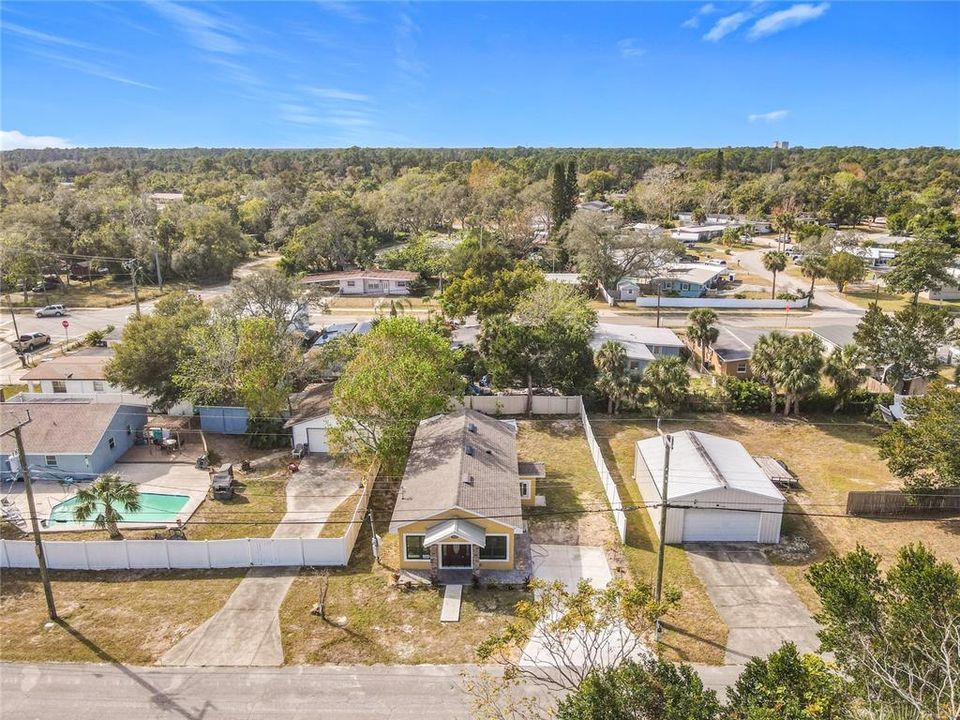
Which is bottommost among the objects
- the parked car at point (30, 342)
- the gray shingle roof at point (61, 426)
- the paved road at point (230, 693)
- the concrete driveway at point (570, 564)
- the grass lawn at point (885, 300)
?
the paved road at point (230, 693)

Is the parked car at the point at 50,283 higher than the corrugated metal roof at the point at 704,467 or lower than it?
higher

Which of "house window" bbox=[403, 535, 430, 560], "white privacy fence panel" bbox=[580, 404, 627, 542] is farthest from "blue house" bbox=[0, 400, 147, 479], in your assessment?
"white privacy fence panel" bbox=[580, 404, 627, 542]

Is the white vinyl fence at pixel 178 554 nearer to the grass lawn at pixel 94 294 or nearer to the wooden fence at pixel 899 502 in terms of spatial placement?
the wooden fence at pixel 899 502

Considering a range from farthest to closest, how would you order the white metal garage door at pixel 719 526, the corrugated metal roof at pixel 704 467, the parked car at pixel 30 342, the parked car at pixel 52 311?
the parked car at pixel 52 311 → the parked car at pixel 30 342 → the white metal garage door at pixel 719 526 → the corrugated metal roof at pixel 704 467

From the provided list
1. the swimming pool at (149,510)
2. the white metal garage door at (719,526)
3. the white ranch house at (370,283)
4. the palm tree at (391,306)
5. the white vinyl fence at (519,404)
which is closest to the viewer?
the white metal garage door at (719,526)

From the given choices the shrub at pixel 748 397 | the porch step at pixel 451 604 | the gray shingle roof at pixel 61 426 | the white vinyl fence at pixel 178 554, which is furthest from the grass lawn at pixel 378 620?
the shrub at pixel 748 397

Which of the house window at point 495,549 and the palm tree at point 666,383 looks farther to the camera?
the palm tree at point 666,383

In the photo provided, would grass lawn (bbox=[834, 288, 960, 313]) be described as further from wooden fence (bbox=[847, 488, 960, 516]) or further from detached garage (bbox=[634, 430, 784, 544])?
detached garage (bbox=[634, 430, 784, 544])
